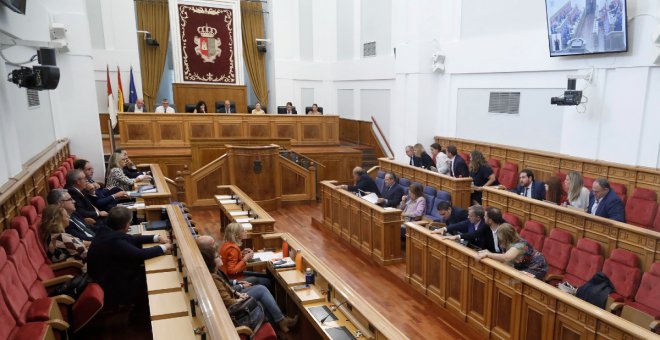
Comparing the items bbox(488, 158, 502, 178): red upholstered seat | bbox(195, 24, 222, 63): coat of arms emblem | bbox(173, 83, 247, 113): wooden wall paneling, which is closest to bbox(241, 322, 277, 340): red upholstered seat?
bbox(488, 158, 502, 178): red upholstered seat

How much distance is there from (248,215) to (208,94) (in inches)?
270

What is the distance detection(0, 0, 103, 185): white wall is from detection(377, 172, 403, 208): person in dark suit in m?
4.13

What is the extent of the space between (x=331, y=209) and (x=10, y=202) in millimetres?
4177

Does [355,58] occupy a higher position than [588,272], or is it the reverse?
[355,58]

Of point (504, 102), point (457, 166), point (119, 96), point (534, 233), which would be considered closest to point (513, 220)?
point (534, 233)

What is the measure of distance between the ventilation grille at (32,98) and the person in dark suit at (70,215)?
5.16ft

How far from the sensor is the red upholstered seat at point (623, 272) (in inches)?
138

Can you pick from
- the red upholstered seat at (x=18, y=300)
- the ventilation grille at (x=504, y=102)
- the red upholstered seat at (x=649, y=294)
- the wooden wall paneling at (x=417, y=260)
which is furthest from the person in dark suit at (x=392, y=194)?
the red upholstered seat at (x=18, y=300)

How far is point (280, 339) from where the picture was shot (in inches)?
140

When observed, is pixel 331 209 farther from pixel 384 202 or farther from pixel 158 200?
pixel 158 200

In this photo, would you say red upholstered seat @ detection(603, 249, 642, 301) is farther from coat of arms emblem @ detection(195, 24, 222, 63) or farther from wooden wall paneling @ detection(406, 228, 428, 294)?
coat of arms emblem @ detection(195, 24, 222, 63)

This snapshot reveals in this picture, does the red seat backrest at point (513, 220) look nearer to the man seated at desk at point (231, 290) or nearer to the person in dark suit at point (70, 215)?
the man seated at desk at point (231, 290)

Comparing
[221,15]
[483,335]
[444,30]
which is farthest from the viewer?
[221,15]

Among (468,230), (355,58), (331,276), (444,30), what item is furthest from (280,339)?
(355,58)
